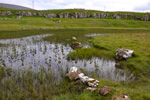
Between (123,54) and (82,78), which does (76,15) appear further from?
(82,78)

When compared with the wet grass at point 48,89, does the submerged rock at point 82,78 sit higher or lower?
higher

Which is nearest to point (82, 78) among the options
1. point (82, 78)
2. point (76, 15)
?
point (82, 78)

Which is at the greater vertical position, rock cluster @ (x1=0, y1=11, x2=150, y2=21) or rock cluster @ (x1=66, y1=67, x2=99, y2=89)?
rock cluster @ (x1=0, y1=11, x2=150, y2=21)

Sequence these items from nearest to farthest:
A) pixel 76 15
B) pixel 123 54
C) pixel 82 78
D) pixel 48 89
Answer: pixel 48 89 < pixel 82 78 < pixel 123 54 < pixel 76 15

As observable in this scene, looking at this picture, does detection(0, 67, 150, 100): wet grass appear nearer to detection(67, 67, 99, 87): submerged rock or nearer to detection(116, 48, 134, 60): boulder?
detection(67, 67, 99, 87): submerged rock

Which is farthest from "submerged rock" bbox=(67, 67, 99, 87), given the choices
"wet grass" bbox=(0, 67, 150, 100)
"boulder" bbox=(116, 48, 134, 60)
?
"boulder" bbox=(116, 48, 134, 60)

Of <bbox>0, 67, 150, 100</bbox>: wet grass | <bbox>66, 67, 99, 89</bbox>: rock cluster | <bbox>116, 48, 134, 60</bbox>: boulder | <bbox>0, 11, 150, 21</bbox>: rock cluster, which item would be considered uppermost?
<bbox>0, 11, 150, 21</bbox>: rock cluster

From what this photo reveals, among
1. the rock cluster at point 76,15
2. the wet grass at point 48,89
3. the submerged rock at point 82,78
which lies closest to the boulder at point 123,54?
the wet grass at point 48,89

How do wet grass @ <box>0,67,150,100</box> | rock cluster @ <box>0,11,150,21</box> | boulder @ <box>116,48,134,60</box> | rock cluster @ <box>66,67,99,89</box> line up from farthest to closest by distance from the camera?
rock cluster @ <box>0,11,150,21</box>
boulder @ <box>116,48,134,60</box>
rock cluster @ <box>66,67,99,89</box>
wet grass @ <box>0,67,150,100</box>

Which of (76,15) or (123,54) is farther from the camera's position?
(76,15)

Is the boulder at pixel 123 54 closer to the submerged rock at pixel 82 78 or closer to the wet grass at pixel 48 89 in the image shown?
the wet grass at pixel 48 89

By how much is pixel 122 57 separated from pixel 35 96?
1462 centimetres

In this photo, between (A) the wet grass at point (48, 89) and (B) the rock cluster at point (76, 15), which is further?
(B) the rock cluster at point (76, 15)

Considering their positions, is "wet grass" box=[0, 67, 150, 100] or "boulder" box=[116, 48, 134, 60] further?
"boulder" box=[116, 48, 134, 60]
